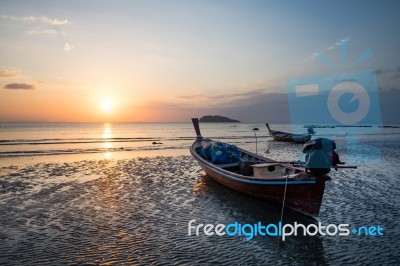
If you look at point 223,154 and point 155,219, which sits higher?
point 223,154

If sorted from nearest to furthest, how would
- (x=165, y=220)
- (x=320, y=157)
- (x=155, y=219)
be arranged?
(x=320, y=157), (x=165, y=220), (x=155, y=219)

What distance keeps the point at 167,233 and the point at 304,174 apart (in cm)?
543

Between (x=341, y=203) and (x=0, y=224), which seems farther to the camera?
(x=341, y=203)

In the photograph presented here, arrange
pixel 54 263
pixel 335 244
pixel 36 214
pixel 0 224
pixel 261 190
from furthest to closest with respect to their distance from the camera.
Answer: pixel 261 190
pixel 36 214
pixel 0 224
pixel 335 244
pixel 54 263

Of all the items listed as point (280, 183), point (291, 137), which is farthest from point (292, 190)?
point (291, 137)

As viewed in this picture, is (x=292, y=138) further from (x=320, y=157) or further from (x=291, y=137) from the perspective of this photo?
(x=320, y=157)

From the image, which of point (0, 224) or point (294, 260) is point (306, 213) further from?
point (0, 224)

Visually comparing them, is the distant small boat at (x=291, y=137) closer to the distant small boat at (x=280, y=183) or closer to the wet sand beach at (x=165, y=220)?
the wet sand beach at (x=165, y=220)

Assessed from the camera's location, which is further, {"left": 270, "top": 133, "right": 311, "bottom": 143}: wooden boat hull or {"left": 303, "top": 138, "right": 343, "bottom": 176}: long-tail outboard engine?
{"left": 270, "top": 133, "right": 311, "bottom": 143}: wooden boat hull

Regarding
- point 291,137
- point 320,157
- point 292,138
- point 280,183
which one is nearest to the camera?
point 320,157

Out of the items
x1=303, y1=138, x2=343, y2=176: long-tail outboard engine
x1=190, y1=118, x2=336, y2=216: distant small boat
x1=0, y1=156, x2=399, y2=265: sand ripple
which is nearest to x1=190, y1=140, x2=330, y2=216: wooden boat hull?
x1=190, y1=118, x2=336, y2=216: distant small boat

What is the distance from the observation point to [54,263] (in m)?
6.94

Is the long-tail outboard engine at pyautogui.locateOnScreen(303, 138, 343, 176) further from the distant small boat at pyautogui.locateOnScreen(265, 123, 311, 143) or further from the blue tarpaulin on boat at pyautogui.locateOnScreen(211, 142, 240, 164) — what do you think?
the distant small boat at pyautogui.locateOnScreen(265, 123, 311, 143)

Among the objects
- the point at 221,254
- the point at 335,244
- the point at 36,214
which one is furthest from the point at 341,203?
the point at 36,214
